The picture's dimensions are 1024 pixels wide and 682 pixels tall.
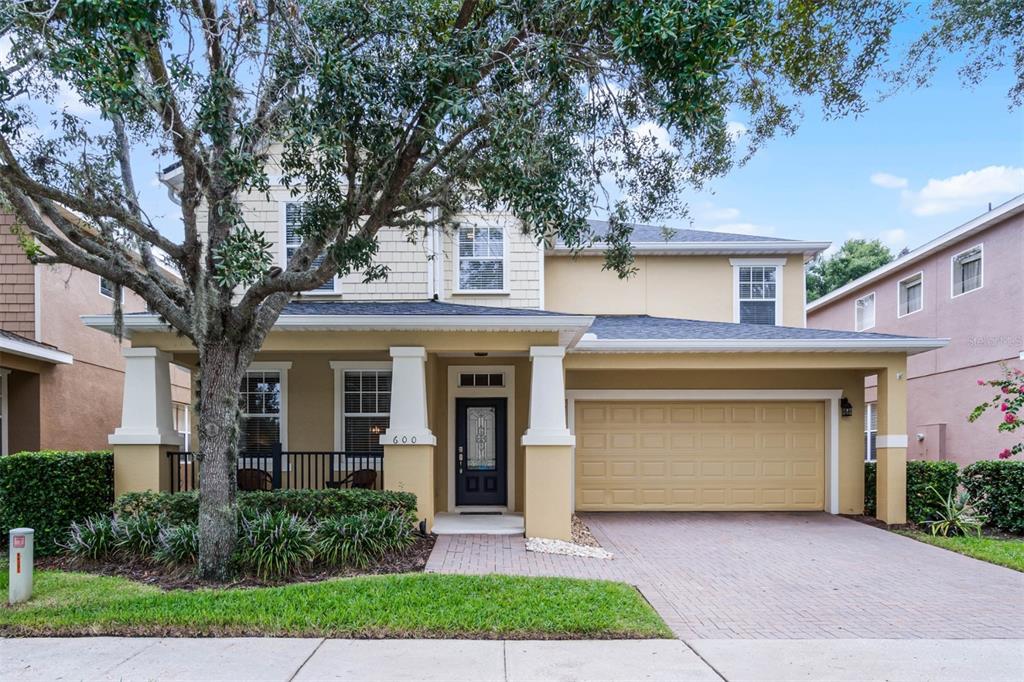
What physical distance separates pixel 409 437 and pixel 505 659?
4980 mm

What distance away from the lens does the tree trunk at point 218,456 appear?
777 cm

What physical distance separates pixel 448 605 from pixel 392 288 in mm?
7693

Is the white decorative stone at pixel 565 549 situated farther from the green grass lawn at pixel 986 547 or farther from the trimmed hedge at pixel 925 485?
the trimmed hedge at pixel 925 485

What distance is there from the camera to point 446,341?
1037 cm

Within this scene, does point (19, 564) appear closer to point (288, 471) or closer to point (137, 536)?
point (137, 536)

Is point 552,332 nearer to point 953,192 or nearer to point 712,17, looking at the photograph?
point 712,17

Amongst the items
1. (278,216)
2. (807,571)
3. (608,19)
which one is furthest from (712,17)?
(278,216)

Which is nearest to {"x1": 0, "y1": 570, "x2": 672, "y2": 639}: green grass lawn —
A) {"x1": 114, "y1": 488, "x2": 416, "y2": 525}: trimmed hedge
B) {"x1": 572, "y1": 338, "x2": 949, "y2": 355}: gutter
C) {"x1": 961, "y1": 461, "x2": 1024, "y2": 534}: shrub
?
{"x1": 114, "y1": 488, "x2": 416, "y2": 525}: trimmed hedge

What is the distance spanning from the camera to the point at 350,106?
7.31 m

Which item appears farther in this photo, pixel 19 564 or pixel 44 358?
pixel 44 358

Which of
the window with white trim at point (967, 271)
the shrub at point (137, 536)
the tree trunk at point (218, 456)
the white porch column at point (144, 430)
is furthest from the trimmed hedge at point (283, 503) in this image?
the window with white trim at point (967, 271)

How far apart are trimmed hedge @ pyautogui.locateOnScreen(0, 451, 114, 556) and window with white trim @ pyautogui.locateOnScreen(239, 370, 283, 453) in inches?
133

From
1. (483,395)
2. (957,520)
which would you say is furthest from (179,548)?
(957,520)

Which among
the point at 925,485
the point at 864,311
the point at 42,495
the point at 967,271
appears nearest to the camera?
→ the point at 42,495
